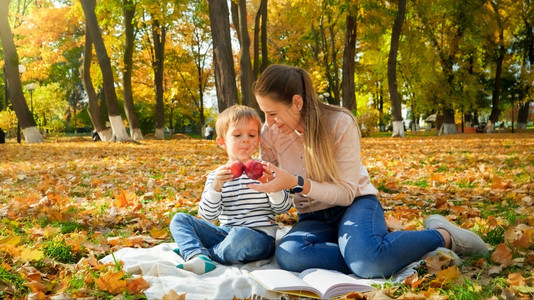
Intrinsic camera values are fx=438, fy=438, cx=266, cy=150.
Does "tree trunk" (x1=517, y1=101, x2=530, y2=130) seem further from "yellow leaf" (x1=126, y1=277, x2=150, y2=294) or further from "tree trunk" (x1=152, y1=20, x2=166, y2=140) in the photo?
"yellow leaf" (x1=126, y1=277, x2=150, y2=294)

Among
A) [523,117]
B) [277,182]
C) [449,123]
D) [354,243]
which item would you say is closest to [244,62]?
[277,182]

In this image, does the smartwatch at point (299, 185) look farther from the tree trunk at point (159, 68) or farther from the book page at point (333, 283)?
the tree trunk at point (159, 68)

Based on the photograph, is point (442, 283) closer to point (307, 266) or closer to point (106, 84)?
point (307, 266)

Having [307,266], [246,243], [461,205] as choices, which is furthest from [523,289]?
[461,205]

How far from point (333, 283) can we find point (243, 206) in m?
1.10

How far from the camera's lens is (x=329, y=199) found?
320 cm

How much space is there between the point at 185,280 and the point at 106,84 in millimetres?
15538

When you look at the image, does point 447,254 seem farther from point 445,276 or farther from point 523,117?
point 523,117

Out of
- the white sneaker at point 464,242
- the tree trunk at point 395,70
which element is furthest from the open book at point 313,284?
the tree trunk at point 395,70

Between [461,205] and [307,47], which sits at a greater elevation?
[307,47]

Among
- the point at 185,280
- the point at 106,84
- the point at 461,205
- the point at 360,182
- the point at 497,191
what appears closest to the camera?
the point at 185,280

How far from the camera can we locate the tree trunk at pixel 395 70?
66.7ft

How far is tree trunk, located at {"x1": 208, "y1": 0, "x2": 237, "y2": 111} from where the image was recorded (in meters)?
12.0

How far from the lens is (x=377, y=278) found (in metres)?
2.94
